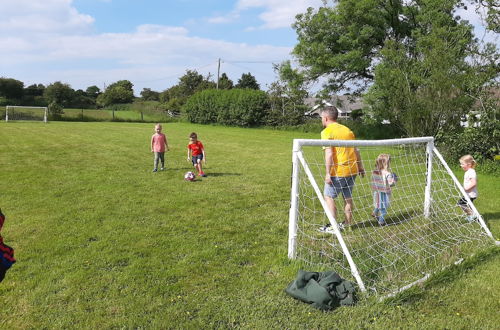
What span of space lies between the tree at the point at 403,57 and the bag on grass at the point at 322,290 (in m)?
12.7

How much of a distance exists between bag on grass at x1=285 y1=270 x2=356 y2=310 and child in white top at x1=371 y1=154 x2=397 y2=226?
2662mm

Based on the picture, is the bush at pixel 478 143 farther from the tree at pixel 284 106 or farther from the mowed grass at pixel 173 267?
the tree at pixel 284 106

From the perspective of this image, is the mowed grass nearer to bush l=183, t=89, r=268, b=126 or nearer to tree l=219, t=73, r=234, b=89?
bush l=183, t=89, r=268, b=126

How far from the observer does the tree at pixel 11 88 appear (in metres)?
56.8

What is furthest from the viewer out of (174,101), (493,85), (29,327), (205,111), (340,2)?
(174,101)

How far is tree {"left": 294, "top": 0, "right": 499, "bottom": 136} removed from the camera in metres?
15.0

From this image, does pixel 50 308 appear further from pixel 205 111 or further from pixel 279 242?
pixel 205 111

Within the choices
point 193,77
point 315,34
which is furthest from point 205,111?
point 193,77

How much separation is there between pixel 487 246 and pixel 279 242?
9.55 feet

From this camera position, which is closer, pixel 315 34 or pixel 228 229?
pixel 228 229

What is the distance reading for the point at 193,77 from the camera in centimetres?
7250

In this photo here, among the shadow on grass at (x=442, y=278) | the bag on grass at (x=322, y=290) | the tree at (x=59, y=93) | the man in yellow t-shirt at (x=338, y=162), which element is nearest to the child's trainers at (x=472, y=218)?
the shadow on grass at (x=442, y=278)

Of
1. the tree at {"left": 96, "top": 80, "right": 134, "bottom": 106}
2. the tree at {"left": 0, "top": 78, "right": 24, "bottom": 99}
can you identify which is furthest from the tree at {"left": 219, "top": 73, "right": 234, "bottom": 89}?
the tree at {"left": 0, "top": 78, "right": 24, "bottom": 99}

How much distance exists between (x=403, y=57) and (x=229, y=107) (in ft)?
64.9
